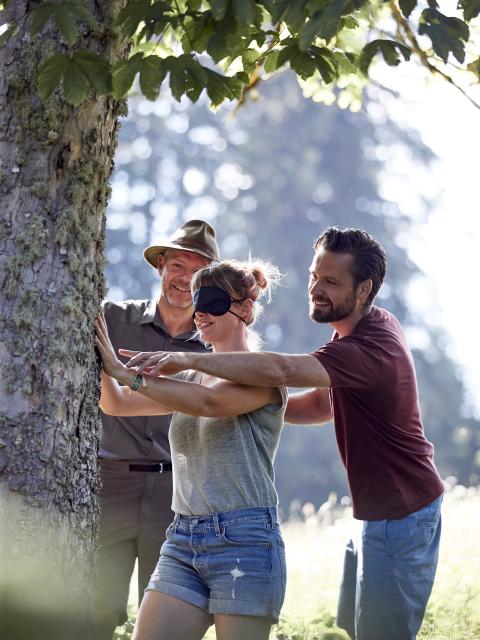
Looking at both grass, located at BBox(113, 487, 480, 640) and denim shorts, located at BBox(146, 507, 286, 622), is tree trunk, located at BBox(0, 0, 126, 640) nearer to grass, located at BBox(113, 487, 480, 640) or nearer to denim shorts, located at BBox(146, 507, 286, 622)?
denim shorts, located at BBox(146, 507, 286, 622)

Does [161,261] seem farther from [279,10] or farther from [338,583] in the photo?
[338,583]

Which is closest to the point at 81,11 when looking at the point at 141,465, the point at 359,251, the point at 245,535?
the point at 359,251

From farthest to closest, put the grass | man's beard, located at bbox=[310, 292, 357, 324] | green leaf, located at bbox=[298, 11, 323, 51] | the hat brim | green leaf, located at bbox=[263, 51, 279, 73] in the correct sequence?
1. the grass
2. the hat brim
3. man's beard, located at bbox=[310, 292, 357, 324]
4. green leaf, located at bbox=[263, 51, 279, 73]
5. green leaf, located at bbox=[298, 11, 323, 51]

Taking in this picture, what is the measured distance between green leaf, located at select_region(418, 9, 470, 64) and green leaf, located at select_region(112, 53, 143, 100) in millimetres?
934

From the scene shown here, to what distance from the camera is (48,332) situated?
3623mm

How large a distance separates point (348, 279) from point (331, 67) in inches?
38.9

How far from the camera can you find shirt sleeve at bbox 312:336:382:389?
158 inches

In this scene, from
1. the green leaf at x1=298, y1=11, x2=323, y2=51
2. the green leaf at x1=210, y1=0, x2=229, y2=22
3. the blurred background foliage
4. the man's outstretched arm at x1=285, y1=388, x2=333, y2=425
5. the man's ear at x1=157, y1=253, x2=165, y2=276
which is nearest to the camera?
the green leaf at x1=298, y1=11, x2=323, y2=51

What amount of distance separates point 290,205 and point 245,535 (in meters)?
31.6

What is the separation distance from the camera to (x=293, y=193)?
3509 centimetres

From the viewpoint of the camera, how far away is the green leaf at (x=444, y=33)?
3330 millimetres

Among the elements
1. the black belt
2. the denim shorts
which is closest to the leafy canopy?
the denim shorts

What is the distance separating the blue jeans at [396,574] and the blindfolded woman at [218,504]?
73 centimetres

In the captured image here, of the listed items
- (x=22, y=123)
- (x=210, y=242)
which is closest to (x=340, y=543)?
(x=210, y=242)
